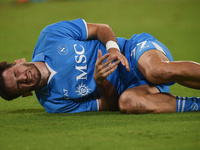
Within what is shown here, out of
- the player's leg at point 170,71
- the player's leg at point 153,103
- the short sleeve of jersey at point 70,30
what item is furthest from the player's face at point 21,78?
the player's leg at point 170,71

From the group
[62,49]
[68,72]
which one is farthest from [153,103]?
[62,49]

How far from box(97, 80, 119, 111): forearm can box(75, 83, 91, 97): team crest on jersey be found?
74 millimetres

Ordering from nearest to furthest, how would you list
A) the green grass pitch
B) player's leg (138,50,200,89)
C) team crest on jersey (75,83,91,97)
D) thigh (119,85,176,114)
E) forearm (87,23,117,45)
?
the green grass pitch, player's leg (138,50,200,89), thigh (119,85,176,114), team crest on jersey (75,83,91,97), forearm (87,23,117,45)

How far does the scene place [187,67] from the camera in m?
1.87

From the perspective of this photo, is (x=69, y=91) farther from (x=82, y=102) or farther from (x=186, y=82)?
(x=186, y=82)

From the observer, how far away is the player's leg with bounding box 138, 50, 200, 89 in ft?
6.13

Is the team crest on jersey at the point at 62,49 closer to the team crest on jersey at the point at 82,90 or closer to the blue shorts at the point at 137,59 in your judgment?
the team crest on jersey at the point at 82,90


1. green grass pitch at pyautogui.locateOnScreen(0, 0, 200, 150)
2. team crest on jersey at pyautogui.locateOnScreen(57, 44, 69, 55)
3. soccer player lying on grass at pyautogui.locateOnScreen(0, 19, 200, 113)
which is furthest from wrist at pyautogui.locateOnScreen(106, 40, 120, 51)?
green grass pitch at pyautogui.locateOnScreen(0, 0, 200, 150)

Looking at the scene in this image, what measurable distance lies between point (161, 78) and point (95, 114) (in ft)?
1.42

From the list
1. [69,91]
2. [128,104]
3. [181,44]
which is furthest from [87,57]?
[181,44]

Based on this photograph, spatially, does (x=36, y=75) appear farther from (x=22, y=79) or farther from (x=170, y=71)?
(x=170, y=71)

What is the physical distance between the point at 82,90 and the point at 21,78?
347 mm

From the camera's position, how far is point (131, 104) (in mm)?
1976

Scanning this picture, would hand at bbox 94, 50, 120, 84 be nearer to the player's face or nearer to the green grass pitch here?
→ the green grass pitch
